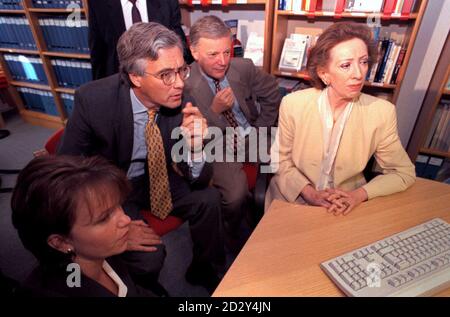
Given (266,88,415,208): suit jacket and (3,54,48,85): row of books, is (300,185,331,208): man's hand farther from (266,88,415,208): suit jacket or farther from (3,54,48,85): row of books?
(3,54,48,85): row of books

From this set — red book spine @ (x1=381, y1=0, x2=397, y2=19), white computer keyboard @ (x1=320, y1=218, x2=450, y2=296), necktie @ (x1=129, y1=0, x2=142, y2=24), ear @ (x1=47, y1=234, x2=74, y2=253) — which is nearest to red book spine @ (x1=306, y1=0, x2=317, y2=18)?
red book spine @ (x1=381, y1=0, x2=397, y2=19)

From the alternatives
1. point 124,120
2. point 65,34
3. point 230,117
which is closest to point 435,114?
point 230,117

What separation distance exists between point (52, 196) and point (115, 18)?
6.72ft

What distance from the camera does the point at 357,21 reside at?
7.76ft

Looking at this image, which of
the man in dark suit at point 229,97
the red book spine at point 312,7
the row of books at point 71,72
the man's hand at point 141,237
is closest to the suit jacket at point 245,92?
the man in dark suit at point 229,97

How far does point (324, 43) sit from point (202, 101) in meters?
0.83

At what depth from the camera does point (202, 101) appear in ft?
6.01

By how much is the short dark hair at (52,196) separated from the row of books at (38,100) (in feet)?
10.9

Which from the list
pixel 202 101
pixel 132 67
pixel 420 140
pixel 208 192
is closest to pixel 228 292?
pixel 208 192

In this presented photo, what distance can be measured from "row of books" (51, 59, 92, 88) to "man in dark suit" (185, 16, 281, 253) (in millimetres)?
1879

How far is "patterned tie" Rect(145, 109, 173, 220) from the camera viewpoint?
1.39m

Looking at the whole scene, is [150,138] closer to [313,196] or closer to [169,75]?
[169,75]

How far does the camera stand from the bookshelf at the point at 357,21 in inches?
78.5
